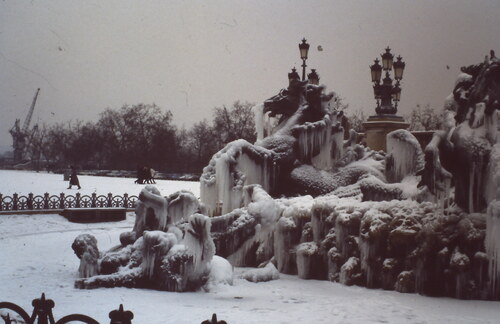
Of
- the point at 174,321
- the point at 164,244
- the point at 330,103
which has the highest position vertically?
the point at 330,103

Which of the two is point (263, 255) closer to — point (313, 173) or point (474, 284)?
point (313, 173)

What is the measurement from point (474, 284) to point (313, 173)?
608 cm

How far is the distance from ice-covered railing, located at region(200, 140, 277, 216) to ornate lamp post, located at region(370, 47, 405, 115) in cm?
901

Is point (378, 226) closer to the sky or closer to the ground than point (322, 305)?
closer to the sky

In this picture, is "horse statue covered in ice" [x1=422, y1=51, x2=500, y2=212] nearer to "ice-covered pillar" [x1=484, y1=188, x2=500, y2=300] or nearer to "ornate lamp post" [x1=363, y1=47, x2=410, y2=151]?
"ice-covered pillar" [x1=484, y1=188, x2=500, y2=300]

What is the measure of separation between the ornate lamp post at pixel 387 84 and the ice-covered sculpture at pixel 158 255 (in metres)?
13.4

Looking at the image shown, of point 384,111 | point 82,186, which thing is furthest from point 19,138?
point 384,111

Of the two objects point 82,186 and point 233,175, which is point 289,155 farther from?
point 82,186

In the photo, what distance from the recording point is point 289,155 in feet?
50.6

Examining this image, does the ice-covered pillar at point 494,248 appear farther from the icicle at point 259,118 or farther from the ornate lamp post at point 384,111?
the ornate lamp post at point 384,111

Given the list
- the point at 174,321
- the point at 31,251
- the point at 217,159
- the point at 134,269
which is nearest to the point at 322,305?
the point at 174,321

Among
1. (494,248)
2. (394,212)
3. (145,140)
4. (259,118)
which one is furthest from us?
(145,140)

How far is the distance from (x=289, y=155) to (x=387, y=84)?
1013cm

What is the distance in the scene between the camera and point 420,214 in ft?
35.1
